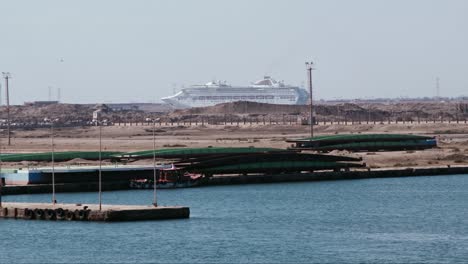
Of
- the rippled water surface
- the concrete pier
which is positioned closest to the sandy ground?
the rippled water surface

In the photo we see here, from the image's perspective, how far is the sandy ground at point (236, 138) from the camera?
11594 cm

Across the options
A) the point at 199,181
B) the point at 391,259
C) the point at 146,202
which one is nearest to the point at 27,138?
the point at 199,181

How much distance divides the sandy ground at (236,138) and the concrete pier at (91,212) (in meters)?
29.5

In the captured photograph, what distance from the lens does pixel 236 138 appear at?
531 feet

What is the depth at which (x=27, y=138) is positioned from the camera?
575 ft

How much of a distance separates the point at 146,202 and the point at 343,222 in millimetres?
14689

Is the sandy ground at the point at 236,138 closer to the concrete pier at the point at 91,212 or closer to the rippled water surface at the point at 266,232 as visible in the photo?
the rippled water surface at the point at 266,232

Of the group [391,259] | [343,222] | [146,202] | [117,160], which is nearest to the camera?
[391,259]

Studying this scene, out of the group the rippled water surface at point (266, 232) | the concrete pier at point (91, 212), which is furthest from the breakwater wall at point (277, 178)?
the concrete pier at point (91, 212)

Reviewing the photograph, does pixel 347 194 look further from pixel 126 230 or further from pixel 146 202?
pixel 126 230

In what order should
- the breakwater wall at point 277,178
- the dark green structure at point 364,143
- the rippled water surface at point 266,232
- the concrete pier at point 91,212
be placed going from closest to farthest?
the rippled water surface at point 266,232 < the concrete pier at point 91,212 < the breakwater wall at point 277,178 < the dark green structure at point 364,143

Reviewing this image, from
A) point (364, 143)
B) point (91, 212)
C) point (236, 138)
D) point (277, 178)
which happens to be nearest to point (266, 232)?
point (91, 212)

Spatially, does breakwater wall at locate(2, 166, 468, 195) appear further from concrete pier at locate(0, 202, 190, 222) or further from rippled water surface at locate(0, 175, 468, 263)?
concrete pier at locate(0, 202, 190, 222)

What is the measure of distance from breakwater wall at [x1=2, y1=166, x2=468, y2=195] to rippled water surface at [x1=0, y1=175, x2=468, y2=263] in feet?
5.85
